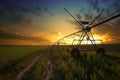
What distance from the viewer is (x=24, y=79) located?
11602 millimetres

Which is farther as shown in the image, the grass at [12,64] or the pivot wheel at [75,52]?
the pivot wheel at [75,52]

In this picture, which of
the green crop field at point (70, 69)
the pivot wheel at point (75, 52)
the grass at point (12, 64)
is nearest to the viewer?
the green crop field at point (70, 69)

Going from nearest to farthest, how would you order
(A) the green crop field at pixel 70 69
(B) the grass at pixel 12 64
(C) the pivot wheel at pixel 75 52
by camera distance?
1. (A) the green crop field at pixel 70 69
2. (B) the grass at pixel 12 64
3. (C) the pivot wheel at pixel 75 52

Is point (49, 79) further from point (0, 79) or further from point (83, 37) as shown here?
point (83, 37)

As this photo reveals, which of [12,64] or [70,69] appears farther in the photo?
[12,64]

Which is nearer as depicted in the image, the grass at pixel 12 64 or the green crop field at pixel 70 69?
the green crop field at pixel 70 69

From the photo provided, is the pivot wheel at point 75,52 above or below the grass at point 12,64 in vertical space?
above

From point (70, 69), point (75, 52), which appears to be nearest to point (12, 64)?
point (75, 52)

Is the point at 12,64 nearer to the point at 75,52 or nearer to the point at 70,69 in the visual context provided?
the point at 75,52

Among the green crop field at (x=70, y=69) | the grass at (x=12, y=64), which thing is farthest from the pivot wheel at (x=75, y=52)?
the grass at (x=12, y=64)

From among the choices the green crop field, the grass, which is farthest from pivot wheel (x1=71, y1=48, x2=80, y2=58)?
the grass

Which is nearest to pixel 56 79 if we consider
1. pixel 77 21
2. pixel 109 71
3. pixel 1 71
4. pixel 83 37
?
pixel 109 71

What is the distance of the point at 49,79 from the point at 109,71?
3651 millimetres

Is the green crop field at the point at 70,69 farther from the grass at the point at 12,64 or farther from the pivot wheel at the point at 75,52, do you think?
the pivot wheel at the point at 75,52
